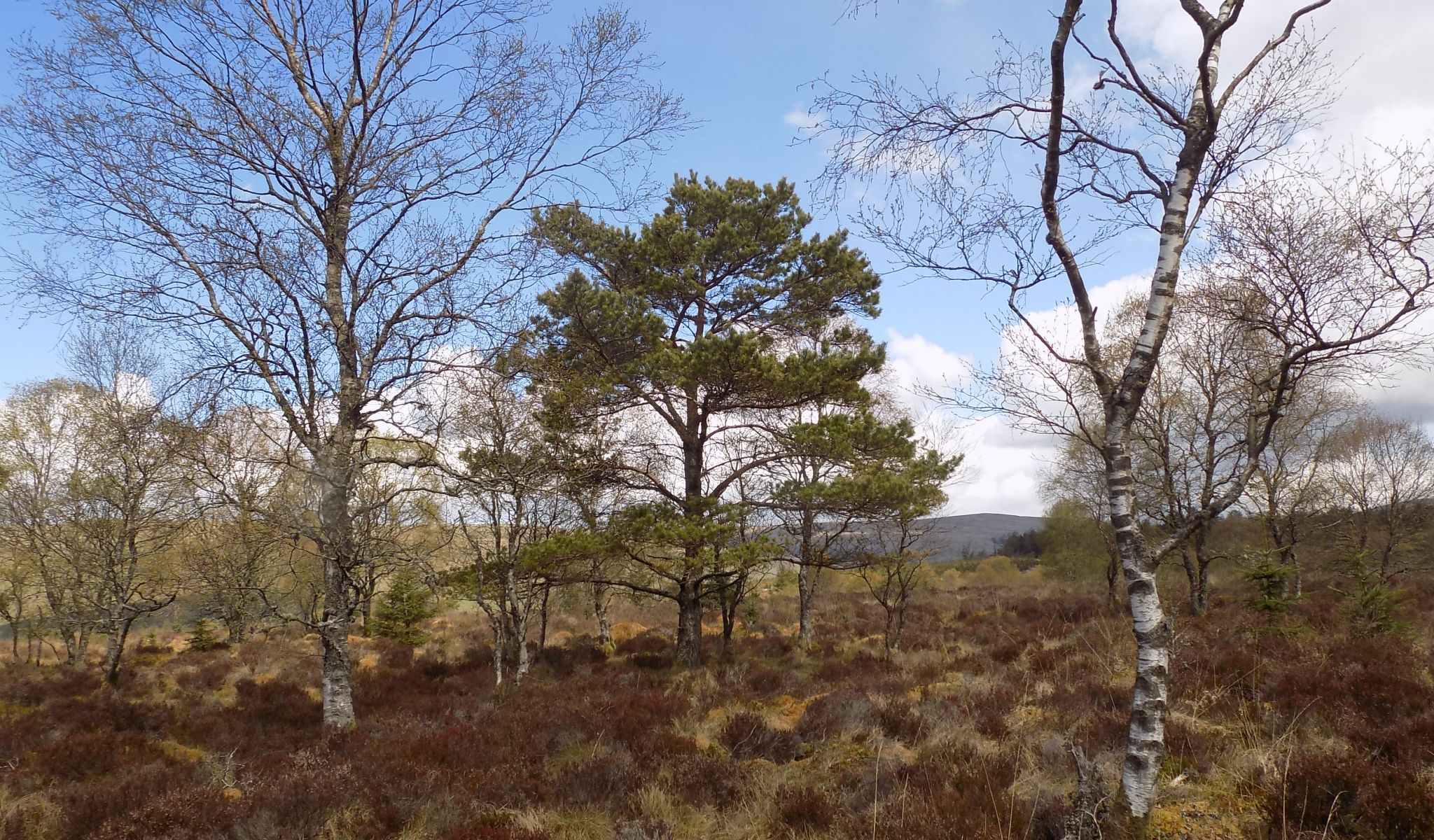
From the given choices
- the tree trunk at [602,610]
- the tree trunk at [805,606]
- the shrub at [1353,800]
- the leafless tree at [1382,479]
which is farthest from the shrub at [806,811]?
the leafless tree at [1382,479]

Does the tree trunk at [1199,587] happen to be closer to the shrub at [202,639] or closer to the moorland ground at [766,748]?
the moorland ground at [766,748]

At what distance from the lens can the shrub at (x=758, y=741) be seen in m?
7.45

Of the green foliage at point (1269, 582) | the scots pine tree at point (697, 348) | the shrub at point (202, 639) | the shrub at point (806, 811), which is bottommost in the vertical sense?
the shrub at point (202, 639)

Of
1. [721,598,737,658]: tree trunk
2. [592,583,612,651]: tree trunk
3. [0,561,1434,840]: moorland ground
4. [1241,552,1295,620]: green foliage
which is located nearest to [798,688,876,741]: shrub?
[0,561,1434,840]: moorland ground

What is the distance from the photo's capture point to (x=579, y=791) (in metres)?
6.15

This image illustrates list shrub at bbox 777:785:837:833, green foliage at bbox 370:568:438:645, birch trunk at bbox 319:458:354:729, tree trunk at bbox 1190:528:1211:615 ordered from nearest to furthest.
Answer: shrub at bbox 777:785:837:833 < birch trunk at bbox 319:458:354:729 < tree trunk at bbox 1190:528:1211:615 < green foliage at bbox 370:568:438:645

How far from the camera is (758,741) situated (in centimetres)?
768

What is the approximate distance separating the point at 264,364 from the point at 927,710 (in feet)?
29.6

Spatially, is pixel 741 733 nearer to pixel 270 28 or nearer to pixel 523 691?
pixel 523 691

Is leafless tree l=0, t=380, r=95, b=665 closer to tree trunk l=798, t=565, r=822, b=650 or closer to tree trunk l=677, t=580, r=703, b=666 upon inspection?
tree trunk l=677, t=580, r=703, b=666

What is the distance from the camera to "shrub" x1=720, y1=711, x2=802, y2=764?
745 centimetres

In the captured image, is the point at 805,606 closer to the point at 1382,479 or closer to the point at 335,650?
the point at 335,650

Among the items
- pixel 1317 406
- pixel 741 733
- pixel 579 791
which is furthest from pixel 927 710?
pixel 1317 406

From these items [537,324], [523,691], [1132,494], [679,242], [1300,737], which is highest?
[679,242]
